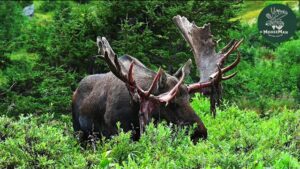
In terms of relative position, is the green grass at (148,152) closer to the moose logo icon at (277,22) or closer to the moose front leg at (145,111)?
the moose front leg at (145,111)

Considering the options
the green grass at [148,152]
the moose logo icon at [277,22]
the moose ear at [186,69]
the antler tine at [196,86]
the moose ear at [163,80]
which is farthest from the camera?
the moose logo icon at [277,22]

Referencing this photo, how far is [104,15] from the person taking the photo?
48.4 ft

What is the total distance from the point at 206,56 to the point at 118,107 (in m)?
2.05

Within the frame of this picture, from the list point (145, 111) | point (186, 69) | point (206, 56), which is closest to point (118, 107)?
point (145, 111)

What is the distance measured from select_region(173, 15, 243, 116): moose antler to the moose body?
68 cm

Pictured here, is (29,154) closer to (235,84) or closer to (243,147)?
(243,147)

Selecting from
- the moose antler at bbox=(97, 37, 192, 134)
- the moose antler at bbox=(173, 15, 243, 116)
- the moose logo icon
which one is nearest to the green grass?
the moose antler at bbox=(97, 37, 192, 134)

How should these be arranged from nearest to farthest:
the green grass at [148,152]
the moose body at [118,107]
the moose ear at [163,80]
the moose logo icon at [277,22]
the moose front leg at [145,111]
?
the green grass at [148,152]
the moose front leg at [145,111]
the moose body at [118,107]
the moose ear at [163,80]
the moose logo icon at [277,22]

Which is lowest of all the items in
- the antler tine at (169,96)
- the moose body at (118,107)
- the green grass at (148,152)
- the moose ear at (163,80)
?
the moose body at (118,107)

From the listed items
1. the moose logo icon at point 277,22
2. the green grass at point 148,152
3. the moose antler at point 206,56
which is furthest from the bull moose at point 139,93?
the moose logo icon at point 277,22

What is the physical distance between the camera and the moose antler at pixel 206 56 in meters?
9.38

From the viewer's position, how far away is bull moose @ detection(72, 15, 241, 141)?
8.31 meters

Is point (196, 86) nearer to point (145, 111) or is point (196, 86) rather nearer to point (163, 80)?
point (163, 80)

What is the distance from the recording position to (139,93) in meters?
8.33
